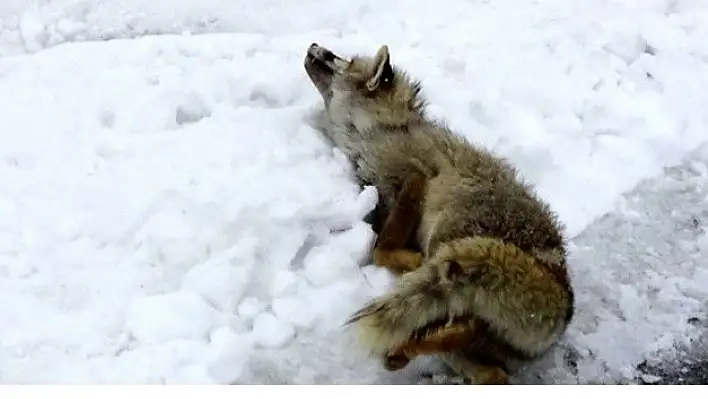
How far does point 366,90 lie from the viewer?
5.20 meters

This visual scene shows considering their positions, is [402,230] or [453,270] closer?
[453,270]

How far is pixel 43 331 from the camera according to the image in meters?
3.53

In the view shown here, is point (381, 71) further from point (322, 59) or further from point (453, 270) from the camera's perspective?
point (453, 270)

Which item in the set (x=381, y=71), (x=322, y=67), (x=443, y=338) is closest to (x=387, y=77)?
(x=381, y=71)

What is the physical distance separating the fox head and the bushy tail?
1.61 meters

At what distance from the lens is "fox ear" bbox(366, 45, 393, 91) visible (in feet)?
16.8

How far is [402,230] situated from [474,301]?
0.92m

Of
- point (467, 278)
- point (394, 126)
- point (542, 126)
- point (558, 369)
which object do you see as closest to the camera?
point (467, 278)

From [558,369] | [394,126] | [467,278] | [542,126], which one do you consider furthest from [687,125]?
[467,278]

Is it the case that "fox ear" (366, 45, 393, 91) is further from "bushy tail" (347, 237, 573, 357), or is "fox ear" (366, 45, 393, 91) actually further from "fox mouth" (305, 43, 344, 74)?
"bushy tail" (347, 237, 573, 357)

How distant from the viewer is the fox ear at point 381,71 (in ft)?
16.8
